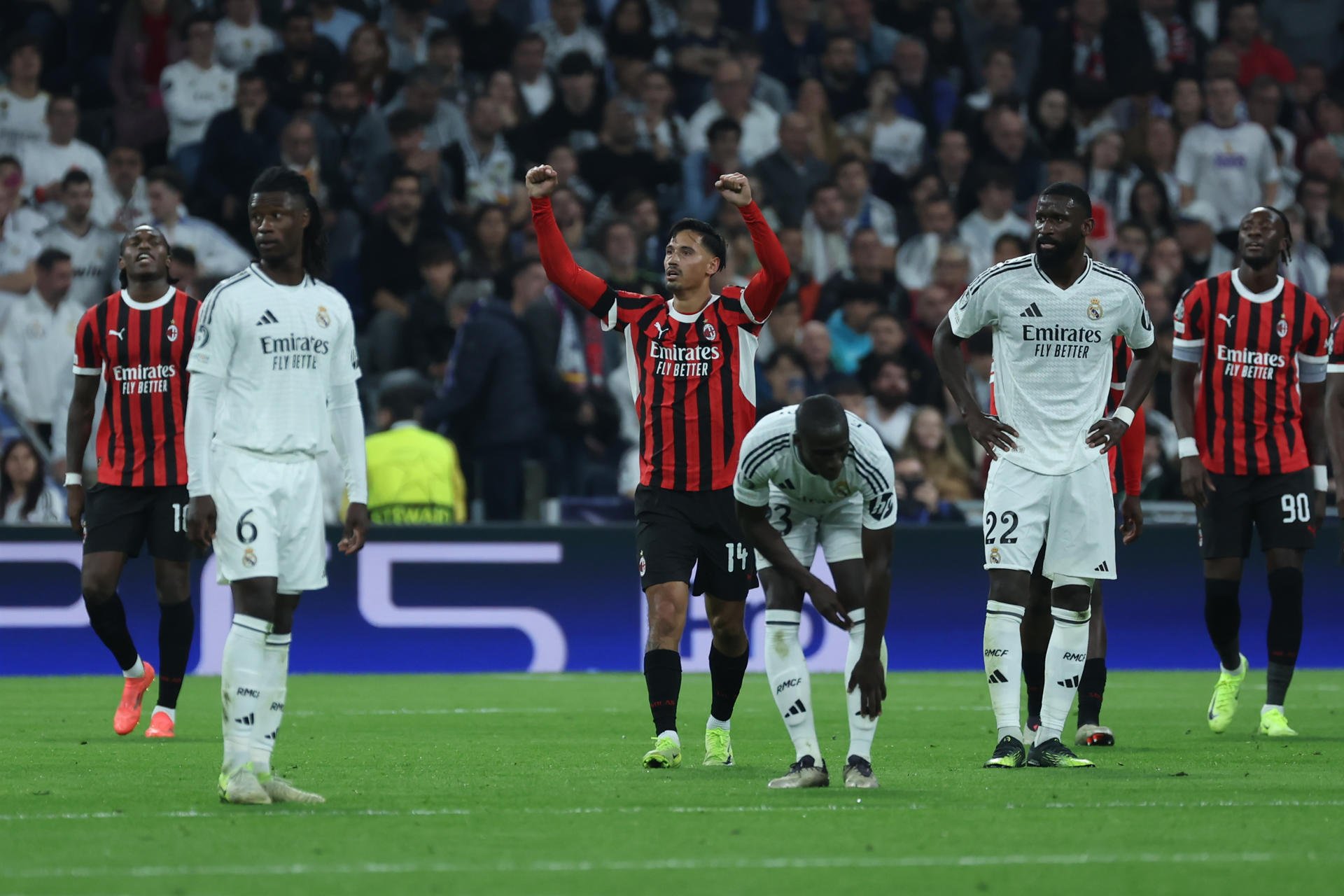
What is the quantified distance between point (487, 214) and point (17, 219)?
12.7ft

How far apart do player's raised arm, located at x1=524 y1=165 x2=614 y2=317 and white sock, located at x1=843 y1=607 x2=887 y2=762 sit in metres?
2.27

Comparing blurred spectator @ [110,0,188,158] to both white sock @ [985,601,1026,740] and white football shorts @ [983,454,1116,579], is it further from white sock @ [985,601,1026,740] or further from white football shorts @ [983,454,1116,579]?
white sock @ [985,601,1026,740]

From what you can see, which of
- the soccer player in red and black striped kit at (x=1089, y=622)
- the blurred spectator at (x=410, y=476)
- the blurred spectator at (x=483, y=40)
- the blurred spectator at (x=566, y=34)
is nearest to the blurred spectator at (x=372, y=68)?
the blurred spectator at (x=483, y=40)

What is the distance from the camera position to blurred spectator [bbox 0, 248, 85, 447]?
15766 millimetres

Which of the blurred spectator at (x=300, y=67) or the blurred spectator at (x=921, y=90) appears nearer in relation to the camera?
the blurred spectator at (x=300, y=67)

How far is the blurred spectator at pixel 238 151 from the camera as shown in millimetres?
17516

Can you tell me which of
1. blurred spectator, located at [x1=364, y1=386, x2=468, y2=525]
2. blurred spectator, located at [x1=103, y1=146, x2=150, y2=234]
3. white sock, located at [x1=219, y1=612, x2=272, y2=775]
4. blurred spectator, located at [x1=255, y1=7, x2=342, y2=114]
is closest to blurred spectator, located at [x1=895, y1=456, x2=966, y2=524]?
blurred spectator, located at [x1=364, y1=386, x2=468, y2=525]

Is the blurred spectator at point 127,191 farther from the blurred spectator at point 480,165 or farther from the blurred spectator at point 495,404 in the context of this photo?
the blurred spectator at point 495,404

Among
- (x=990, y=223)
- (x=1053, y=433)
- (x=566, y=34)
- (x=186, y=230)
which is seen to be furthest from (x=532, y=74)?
(x=1053, y=433)

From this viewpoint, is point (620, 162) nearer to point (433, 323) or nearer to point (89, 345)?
point (433, 323)

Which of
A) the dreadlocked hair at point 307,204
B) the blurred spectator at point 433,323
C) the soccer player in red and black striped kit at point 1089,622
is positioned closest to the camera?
the dreadlocked hair at point 307,204

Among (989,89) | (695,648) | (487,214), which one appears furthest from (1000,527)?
(989,89)

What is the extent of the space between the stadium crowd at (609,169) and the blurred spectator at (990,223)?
3cm

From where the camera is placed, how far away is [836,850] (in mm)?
5801
